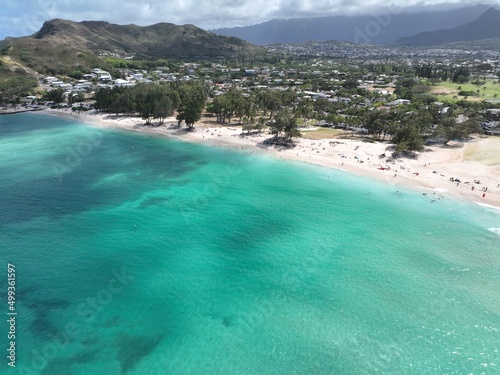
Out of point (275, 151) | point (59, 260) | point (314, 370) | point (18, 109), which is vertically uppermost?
point (18, 109)

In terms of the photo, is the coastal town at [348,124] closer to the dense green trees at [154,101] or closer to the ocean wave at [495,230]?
the dense green trees at [154,101]

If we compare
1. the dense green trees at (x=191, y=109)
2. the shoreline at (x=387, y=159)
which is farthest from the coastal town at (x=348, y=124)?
the dense green trees at (x=191, y=109)

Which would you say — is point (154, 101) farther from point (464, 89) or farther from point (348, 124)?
point (464, 89)

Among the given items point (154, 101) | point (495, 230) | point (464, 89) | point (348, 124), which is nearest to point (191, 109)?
point (154, 101)

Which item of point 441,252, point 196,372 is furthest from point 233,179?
point 196,372

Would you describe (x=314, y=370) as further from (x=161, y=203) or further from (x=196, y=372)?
(x=161, y=203)

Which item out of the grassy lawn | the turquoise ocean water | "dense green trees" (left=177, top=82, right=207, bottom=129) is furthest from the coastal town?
the turquoise ocean water
